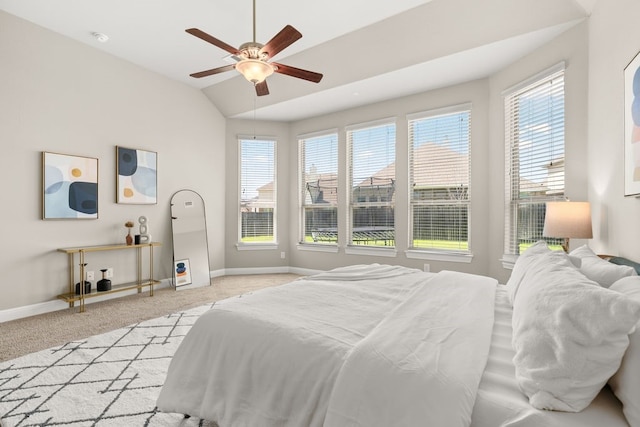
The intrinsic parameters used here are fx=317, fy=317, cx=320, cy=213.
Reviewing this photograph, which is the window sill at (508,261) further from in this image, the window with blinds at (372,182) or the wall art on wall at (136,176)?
the wall art on wall at (136,176)

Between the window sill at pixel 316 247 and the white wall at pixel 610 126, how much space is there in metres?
3.46

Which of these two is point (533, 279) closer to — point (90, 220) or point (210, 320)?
point (210, 320)

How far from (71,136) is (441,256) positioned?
4.96 meters

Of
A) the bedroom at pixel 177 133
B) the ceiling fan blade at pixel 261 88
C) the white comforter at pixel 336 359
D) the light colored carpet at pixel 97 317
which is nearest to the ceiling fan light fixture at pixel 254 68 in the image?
the ceiling fan blade at pixel 261 88

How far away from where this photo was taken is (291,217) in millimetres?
5988

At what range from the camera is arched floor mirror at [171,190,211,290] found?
4.84m

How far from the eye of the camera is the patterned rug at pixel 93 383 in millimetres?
1747

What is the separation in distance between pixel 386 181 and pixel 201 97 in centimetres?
339

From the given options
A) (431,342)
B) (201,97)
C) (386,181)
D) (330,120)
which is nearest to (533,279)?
(431,342)

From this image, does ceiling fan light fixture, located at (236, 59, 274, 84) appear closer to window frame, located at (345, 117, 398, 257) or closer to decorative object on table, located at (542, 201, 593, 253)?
decorative object on table, located at (542, 201, 593, 253)

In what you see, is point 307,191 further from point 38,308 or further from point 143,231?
point 38,308

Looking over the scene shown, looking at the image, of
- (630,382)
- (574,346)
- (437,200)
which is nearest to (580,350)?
(574,346)

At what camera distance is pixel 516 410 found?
93cm

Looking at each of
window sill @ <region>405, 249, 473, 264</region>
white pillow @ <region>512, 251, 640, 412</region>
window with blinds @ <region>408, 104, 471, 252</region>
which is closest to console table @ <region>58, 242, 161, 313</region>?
window sill @ <region>405, 249, 473, 264</region>
